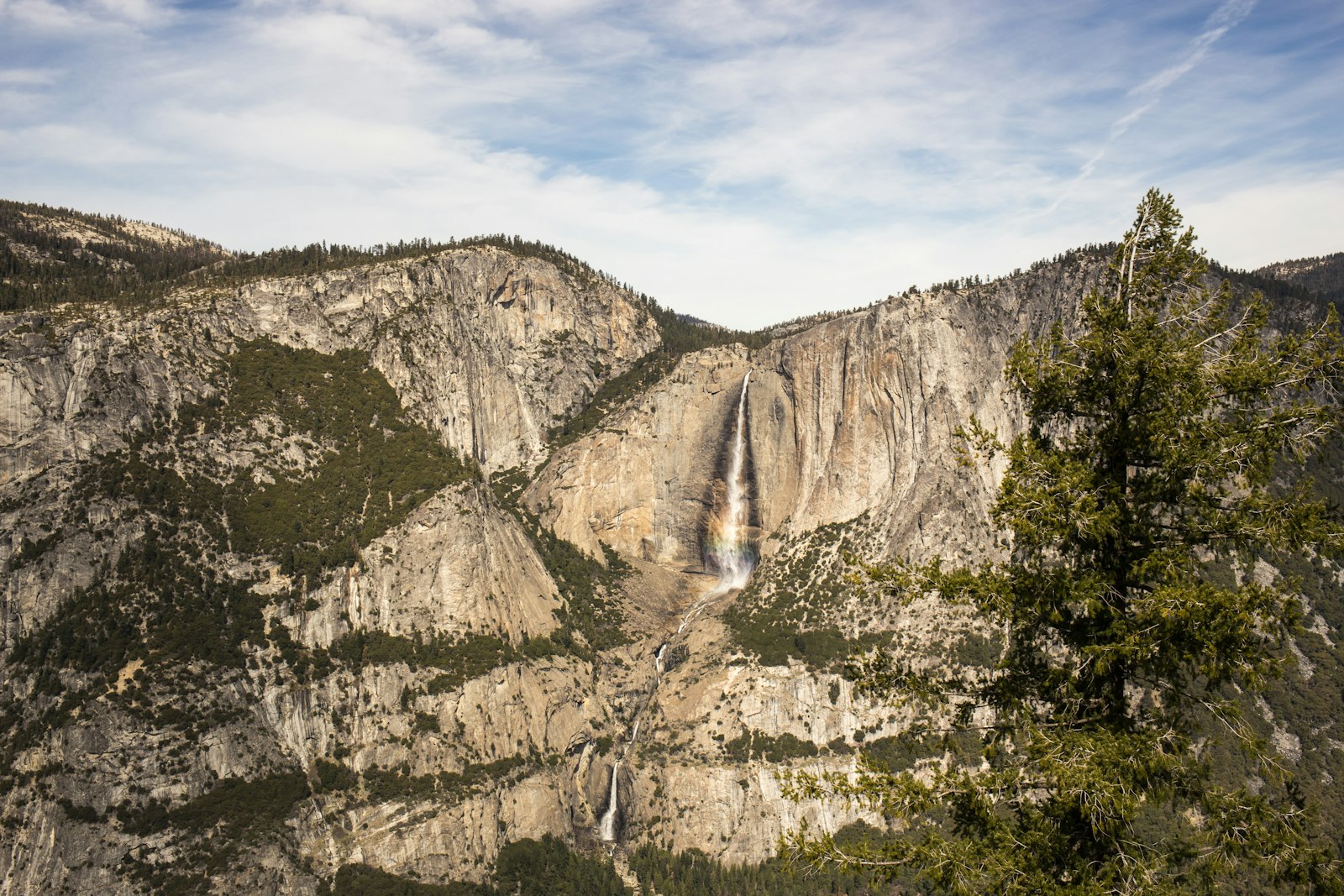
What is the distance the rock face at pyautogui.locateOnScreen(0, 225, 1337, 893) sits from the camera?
8088cm

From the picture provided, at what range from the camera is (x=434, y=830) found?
8888cm

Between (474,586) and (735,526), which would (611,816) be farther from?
(735,526)

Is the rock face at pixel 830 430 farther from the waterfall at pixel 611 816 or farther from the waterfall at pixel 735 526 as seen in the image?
the waterfall at pixel 611 816

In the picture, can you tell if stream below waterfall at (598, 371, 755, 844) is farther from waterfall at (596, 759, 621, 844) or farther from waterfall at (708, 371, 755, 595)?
waterfall at (596, 759, 621, 844)

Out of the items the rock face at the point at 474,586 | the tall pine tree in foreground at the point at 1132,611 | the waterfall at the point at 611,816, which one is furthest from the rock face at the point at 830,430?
the tall pine tree in foreground at the point at 1132,611

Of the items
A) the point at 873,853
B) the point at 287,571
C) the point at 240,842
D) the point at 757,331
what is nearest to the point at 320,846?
the point at 240,842

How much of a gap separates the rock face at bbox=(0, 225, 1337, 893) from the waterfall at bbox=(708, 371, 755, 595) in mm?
1520

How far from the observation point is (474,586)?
104 m

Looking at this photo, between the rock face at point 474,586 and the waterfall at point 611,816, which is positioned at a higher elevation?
the rock face at point 474,586

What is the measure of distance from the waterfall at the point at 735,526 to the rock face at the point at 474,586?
152 centimetres

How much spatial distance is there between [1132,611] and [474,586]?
93.6 meters

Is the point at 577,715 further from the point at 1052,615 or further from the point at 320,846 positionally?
the point at 1052,615

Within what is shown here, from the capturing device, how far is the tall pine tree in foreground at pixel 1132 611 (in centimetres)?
1421

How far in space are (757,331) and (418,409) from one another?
57.9m
